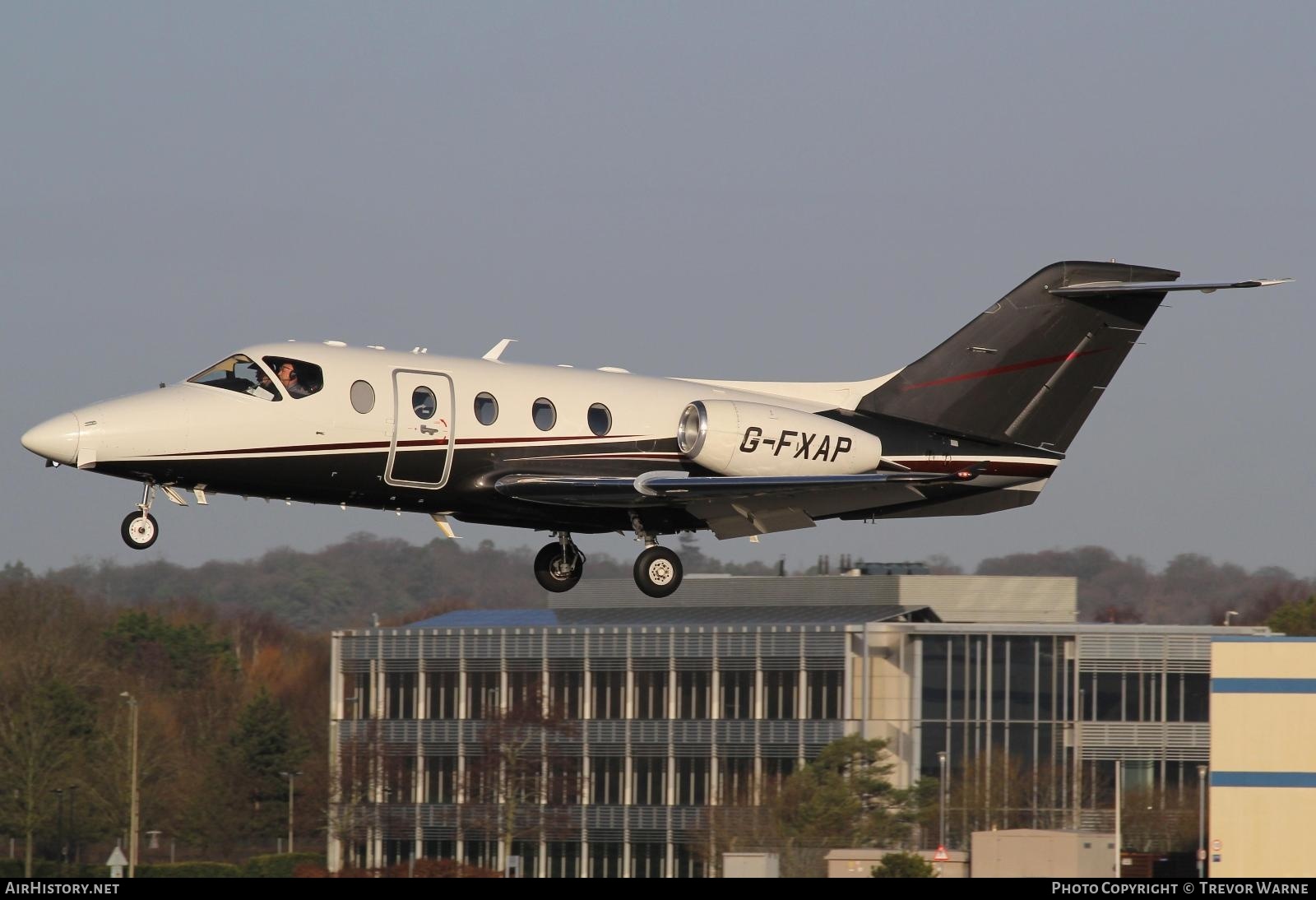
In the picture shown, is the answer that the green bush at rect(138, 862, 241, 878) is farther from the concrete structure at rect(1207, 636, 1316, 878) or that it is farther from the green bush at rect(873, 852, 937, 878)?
the concrete structure at rect(1207, 636, 1316, 878)

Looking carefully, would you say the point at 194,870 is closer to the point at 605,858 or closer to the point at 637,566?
the point at 605,858

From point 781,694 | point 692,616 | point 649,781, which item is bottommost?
point 649,781

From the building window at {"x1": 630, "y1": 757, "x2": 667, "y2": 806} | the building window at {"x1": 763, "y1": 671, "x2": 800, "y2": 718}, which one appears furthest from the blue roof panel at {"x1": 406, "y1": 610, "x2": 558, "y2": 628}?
the building window at {"x1": 763, "y1": 671, "x2": 800, "y2": 718}

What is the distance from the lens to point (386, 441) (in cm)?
2336

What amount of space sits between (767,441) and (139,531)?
7.71 metres

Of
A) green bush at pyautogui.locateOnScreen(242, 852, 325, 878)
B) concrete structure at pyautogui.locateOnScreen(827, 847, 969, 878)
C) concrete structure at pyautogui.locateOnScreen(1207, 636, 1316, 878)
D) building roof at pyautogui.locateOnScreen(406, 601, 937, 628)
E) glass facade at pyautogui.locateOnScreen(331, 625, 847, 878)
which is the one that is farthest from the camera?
green bush at pyautogui.locateOnScreen(242, 852, 325, 878)

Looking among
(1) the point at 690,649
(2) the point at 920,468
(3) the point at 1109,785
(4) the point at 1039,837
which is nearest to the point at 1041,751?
(3) the point at 1109,785

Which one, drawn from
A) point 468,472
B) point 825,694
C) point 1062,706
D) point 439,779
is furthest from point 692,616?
point 468,472

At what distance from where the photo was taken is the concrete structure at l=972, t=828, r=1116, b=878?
4003cm

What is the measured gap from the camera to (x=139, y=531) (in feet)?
74.1

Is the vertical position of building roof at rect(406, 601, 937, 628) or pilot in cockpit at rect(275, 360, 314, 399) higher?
pilot in cockpit at rect(275, 360, 314, 399)

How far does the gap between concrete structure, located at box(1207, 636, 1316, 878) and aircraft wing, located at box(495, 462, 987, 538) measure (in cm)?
1288

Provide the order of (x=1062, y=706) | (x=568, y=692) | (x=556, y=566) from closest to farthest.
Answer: (x=556, y=566)
(x=1062, y=706)
(x=568, y=692)

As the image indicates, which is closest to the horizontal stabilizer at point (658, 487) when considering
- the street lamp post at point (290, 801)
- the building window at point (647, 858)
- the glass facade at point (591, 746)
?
the glass facade at point (591, 746)
